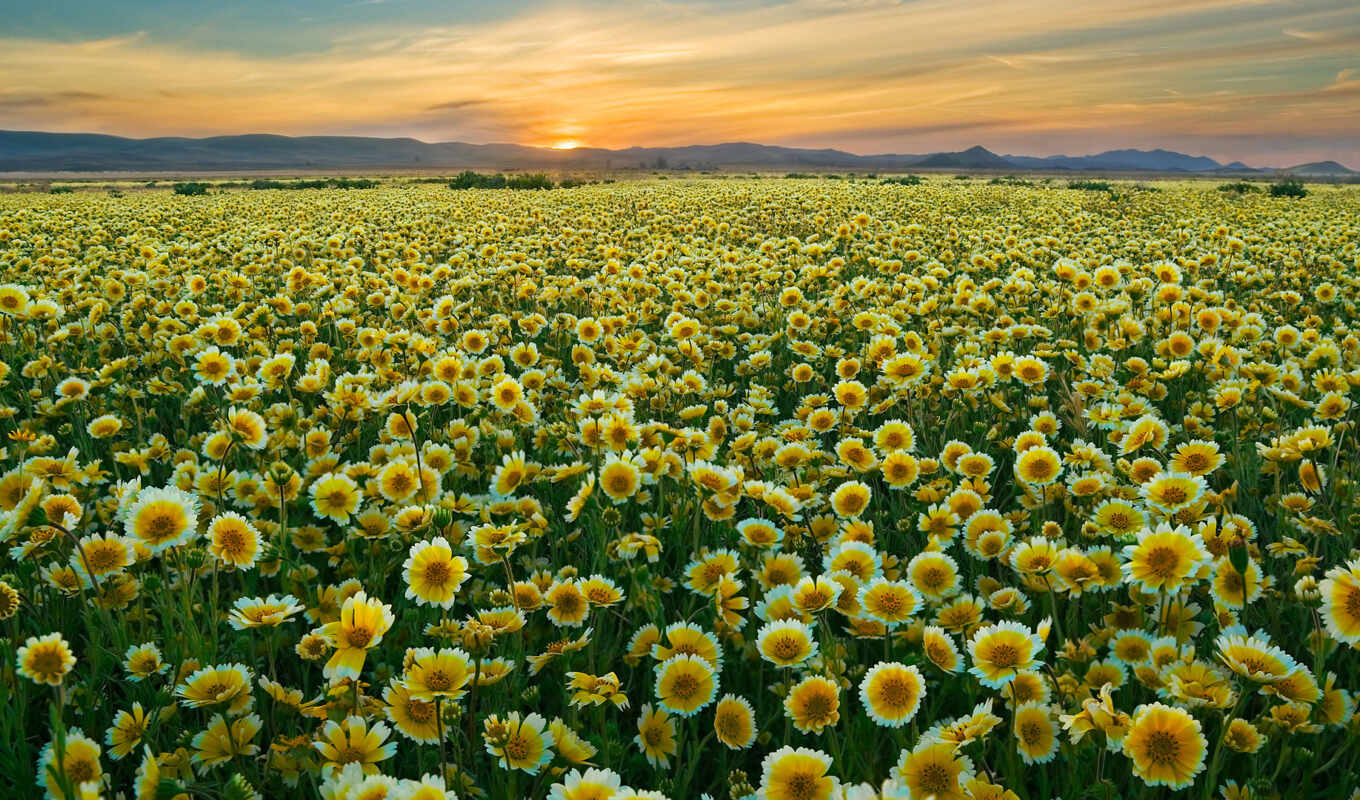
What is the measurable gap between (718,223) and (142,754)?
13.2 metres

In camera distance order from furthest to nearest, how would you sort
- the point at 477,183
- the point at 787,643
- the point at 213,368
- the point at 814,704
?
the point at 477,183 < the point at 213,368 < the point at 787,643 < the point at 814,704

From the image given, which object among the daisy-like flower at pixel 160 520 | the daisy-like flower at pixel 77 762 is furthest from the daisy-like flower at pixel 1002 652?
the daisy-like flower at pixel 160 520

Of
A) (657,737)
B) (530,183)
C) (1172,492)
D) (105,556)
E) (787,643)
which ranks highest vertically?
(530,183)

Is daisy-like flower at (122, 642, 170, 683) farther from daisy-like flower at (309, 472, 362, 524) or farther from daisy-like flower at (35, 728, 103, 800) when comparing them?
daisy-like flower at (309, 472, 362, 524)

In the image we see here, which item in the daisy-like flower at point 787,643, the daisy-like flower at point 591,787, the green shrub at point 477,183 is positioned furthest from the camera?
the green shrub at point 477,183

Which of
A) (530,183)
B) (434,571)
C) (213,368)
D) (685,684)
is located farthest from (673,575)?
(530,183)

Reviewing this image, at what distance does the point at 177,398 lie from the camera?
16.5 ft

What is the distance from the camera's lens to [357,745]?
1780 mm

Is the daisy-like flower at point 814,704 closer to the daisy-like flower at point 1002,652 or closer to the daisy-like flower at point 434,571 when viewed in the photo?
the daisy-like flower at point 1002,652

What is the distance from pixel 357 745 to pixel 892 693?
1225 mm

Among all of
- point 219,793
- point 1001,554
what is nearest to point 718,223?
point 1001,554

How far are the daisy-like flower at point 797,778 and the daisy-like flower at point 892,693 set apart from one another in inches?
11.2

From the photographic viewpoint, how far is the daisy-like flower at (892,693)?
1.86m

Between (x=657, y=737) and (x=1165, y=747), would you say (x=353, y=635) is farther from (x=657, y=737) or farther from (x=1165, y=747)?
(x=1165, y=747)
